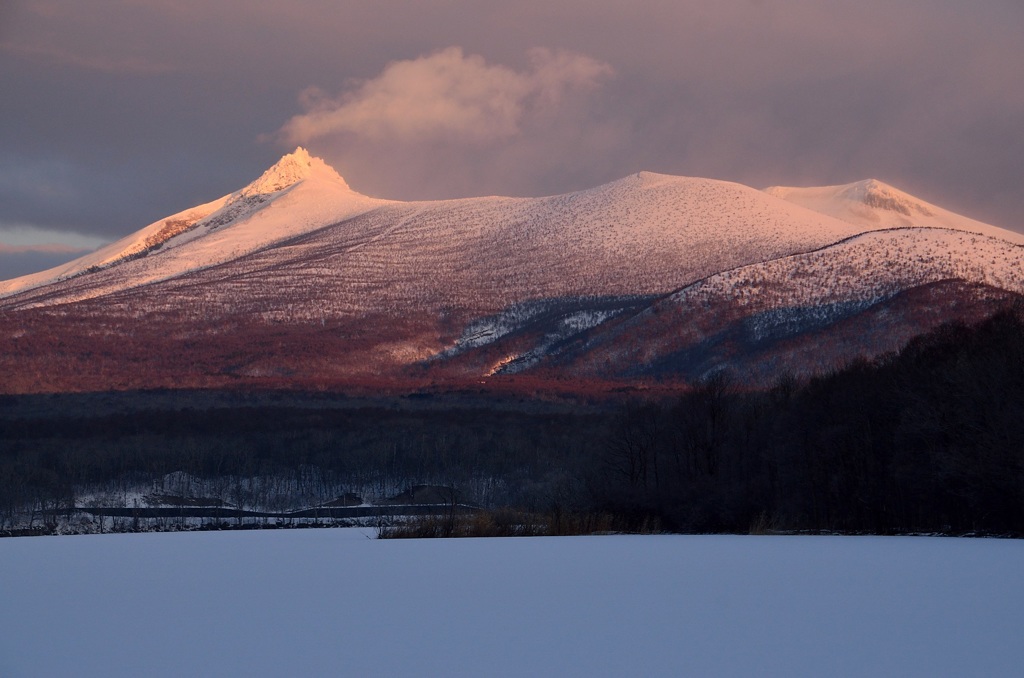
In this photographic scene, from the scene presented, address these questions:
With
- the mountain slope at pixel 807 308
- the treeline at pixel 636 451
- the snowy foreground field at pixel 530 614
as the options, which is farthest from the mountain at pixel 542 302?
the snowy foreground field at pixel 530 614

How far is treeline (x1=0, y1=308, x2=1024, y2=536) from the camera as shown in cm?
3538

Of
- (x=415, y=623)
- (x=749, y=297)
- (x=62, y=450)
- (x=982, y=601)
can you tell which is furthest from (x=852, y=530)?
(x=749, y=297)

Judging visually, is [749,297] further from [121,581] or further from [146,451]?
[121,581]

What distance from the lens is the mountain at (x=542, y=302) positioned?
117062 millimetres

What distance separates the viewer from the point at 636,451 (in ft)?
192

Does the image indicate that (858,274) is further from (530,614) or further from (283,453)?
(530,614)

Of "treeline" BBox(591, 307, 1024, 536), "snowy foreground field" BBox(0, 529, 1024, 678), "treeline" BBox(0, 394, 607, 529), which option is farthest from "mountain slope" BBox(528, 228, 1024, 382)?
"snowy foreground field" BBox(0, 529, 1024, 678)

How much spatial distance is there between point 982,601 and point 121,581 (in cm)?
1581

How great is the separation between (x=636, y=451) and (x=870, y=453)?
1920 centimetres

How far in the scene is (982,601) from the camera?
16.6m

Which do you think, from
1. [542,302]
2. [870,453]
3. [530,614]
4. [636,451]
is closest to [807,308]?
[542,302]

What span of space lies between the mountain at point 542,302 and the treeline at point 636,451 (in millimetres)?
18420

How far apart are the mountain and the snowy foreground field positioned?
79424mm

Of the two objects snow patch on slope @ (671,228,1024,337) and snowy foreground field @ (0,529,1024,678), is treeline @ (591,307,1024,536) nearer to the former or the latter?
snowy foreground field @ (0,529,1024,678)
